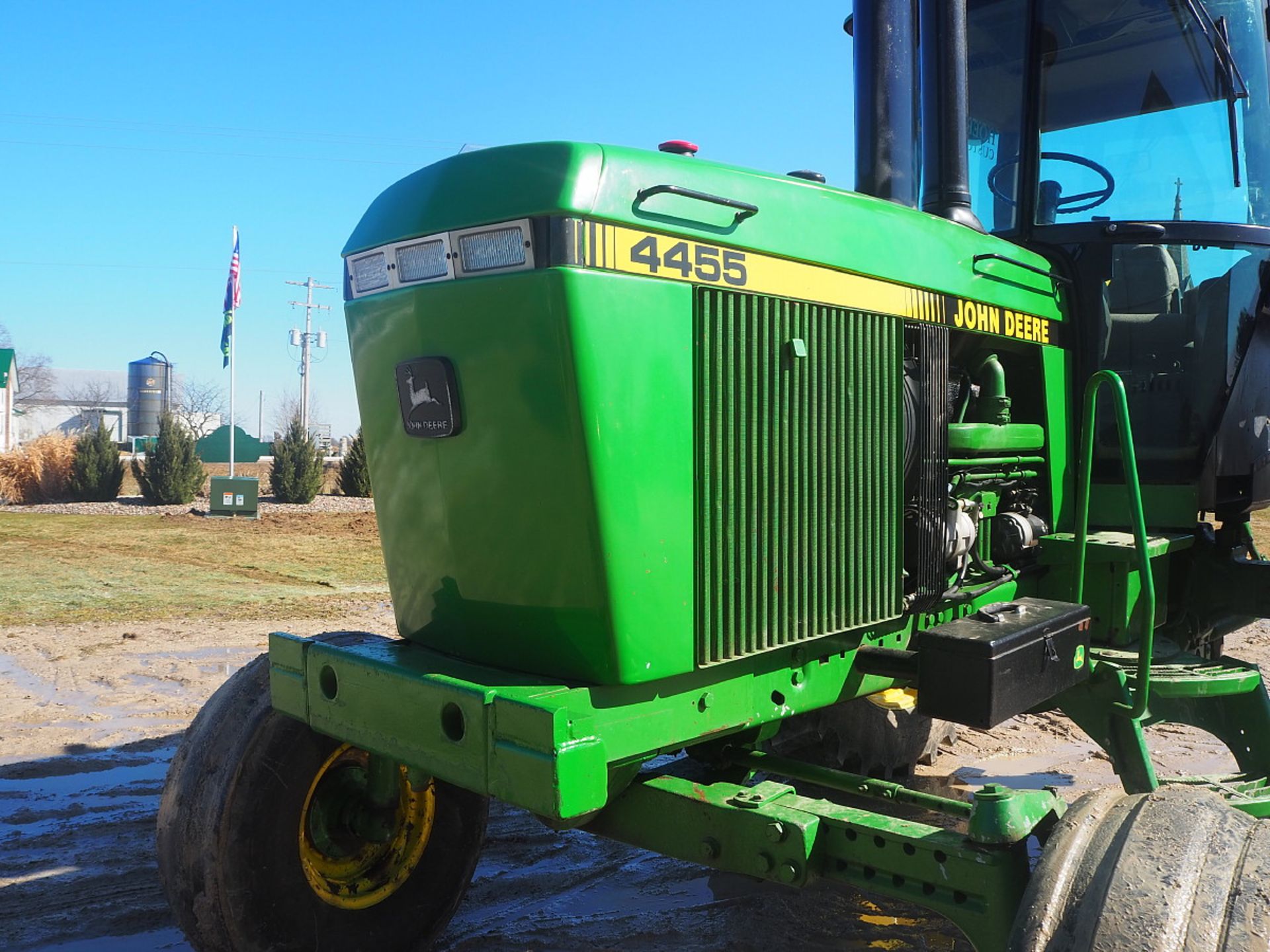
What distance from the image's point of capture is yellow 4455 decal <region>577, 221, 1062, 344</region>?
229cm

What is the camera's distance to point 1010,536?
11.7 feet

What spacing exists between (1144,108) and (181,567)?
10.1 m

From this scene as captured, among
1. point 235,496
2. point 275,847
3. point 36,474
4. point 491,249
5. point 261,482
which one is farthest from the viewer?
A: point 261,482

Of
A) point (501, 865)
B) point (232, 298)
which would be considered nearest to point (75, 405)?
point (232, 298)

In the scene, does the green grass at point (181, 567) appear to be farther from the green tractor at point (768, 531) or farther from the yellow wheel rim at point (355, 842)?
the green tractor at point (768, 531)

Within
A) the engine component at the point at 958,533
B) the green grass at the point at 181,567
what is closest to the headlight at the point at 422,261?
the engine component at the point at 958,533

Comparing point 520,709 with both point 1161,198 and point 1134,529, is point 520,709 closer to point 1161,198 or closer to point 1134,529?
point 1134,529

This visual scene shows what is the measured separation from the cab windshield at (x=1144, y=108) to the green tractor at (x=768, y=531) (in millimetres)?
29

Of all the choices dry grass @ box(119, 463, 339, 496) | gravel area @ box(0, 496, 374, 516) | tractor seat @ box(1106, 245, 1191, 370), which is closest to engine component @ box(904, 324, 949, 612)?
tractor seat @ box(1106, 245, 1191, 370)

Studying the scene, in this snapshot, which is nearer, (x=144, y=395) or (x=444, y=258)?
(x=444, y=258)

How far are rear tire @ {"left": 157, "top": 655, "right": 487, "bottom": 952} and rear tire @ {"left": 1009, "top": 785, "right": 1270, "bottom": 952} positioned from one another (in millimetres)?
1658

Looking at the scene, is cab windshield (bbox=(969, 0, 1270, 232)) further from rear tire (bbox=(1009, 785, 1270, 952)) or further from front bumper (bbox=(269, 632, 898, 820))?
rear tire (bbox=(1009, 785, 1270, 952))

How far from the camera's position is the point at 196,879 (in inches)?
111

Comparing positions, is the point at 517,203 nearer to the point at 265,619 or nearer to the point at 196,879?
the point at 196,879
